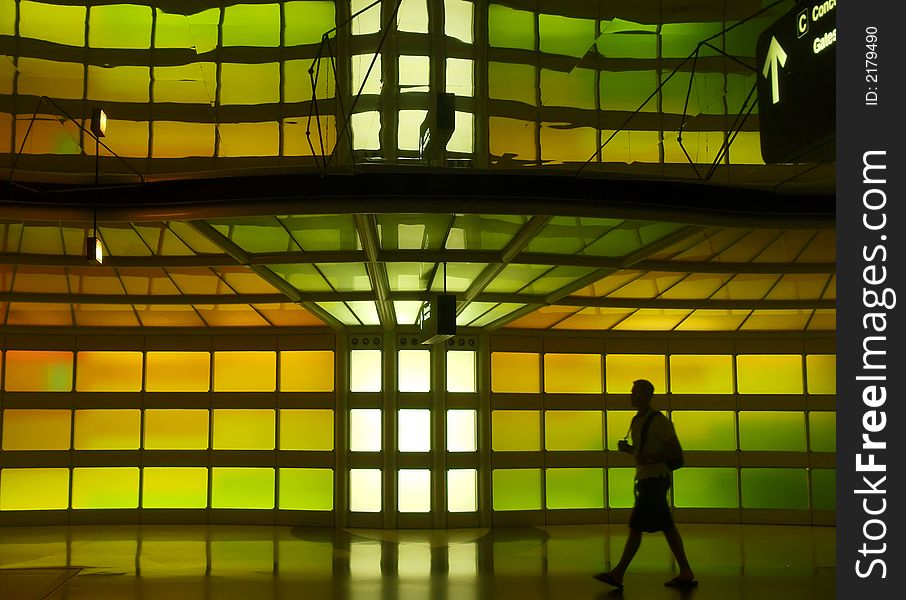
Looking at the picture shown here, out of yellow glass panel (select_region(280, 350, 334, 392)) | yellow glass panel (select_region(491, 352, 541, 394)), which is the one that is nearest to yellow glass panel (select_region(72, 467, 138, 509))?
yellow glass panel (select_region(280, 350, 334, 392))

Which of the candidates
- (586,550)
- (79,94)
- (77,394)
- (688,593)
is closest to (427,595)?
(688,593)

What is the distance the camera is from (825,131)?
5113mm

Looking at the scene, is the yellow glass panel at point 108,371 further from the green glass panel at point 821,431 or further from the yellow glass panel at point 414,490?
the green glass panel at point 821,431

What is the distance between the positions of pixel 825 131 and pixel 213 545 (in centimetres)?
1181

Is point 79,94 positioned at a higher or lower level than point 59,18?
lower

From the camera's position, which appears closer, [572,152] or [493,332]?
[572,152]

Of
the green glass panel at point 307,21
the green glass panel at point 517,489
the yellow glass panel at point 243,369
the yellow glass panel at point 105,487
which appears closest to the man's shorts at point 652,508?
the green glass panel at point 517,489

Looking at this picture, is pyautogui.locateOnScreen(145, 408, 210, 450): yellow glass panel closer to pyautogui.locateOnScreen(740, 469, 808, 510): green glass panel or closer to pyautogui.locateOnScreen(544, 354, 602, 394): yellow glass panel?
pyautogui.locateOnScreen(544, 354, 602, 394): yellow glass panel

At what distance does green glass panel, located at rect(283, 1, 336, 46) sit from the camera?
1323cm

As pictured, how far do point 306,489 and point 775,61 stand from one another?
13381 mm

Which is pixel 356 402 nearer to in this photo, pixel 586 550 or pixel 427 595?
A: pixel 586 550

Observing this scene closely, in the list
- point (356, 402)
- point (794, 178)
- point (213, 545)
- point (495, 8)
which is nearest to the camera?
point (794, 178)

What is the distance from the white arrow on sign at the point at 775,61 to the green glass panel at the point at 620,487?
12.8 meters

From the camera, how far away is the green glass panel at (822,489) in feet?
57.6
